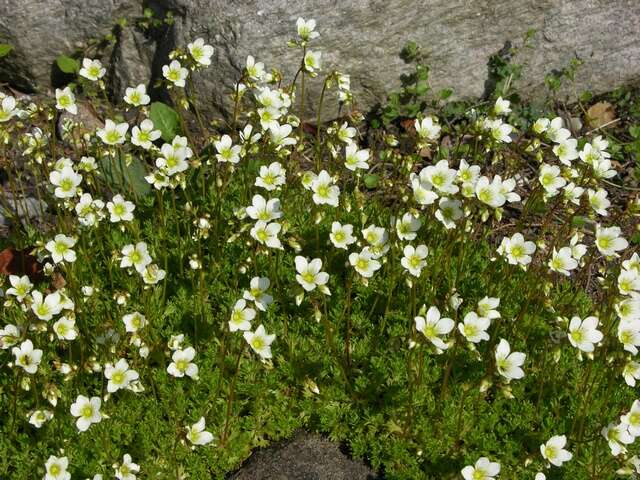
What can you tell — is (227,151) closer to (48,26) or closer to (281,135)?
(281,135)

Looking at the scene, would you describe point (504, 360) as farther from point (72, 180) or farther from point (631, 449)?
point (72, 180)

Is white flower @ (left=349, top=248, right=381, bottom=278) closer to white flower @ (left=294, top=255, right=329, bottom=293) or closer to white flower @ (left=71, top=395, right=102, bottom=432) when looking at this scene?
white flower @ (left=294, top=255, right=329, bottom=293)

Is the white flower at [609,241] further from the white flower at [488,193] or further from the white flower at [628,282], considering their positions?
the white flower at [488,193]

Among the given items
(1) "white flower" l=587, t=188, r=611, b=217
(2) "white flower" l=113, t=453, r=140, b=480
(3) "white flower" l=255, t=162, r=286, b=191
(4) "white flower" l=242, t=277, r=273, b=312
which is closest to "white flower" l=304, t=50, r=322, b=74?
(3) "white flower" l=255, t=162, r=286, b=191

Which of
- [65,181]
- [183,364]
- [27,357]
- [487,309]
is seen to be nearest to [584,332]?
[487,309]

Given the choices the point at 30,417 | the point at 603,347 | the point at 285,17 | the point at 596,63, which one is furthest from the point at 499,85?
the point at 30,417

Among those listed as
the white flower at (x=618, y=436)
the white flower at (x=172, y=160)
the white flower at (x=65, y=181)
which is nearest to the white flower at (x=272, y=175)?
the white flower at (x=172, y=160)
